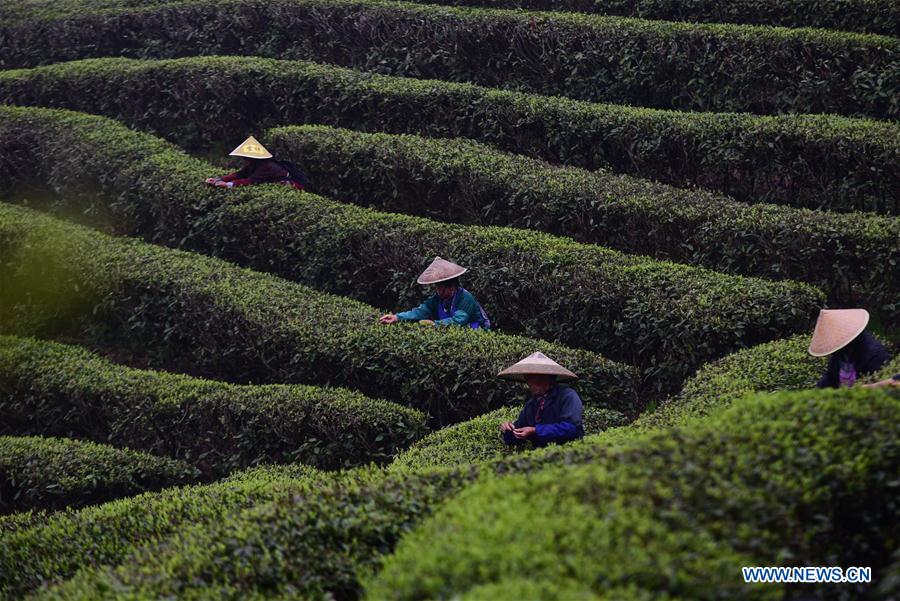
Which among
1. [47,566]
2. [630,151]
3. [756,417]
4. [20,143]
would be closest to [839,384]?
[756,417]

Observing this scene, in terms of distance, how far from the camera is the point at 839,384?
9.12 meters

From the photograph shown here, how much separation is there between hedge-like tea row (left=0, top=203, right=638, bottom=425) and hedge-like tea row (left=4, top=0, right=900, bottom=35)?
31.6ft

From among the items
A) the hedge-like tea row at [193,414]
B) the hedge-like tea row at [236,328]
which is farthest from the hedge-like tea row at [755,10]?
the hedge-like tea row at [193,414]

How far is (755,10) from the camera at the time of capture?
19016 mm

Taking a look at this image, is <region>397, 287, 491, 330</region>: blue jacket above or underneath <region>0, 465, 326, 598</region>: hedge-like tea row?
above

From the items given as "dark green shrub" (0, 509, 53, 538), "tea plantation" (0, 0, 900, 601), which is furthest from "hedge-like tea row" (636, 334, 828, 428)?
"dark green shrub" (0, 509, 53, 538)

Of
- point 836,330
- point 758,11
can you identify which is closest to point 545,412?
point 836,330

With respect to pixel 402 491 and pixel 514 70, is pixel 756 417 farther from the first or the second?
pixel 514 70

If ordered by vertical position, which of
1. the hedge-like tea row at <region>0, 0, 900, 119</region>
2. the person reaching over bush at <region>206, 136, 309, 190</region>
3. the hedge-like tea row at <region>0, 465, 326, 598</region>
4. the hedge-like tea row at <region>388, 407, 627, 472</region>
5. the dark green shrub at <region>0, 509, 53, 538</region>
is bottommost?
the dark green shrub at <region>0, 509, 53, 538</region>

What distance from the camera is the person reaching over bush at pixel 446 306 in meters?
12.5

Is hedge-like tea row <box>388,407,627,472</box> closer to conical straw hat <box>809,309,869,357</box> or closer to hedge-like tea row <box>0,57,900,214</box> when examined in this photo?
conical straw hat <box>809,309,869,357</box>

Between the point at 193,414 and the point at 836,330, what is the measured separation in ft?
23.1

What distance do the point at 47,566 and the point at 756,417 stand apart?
6.02 meters

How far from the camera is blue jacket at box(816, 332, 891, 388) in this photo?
8.86 m
